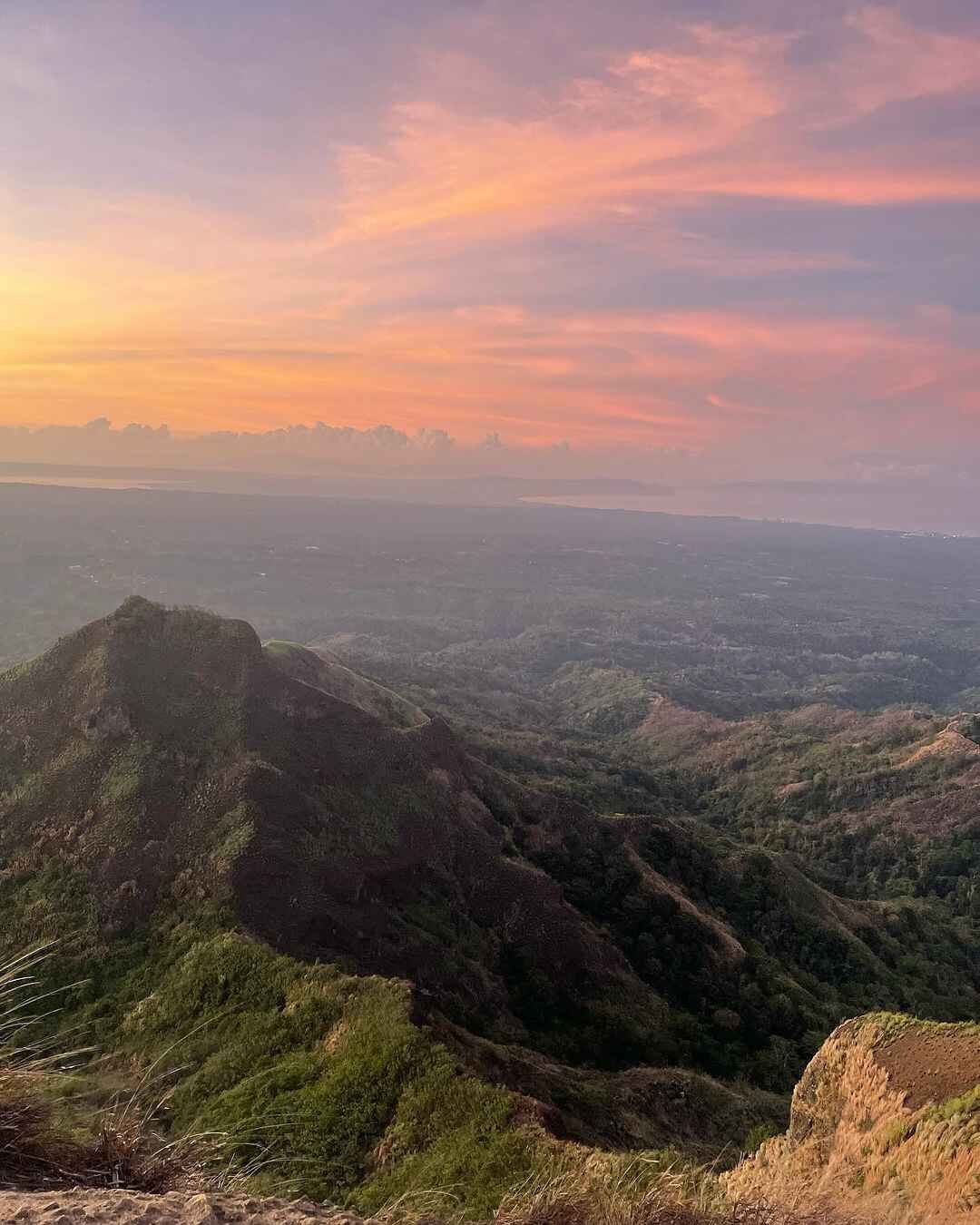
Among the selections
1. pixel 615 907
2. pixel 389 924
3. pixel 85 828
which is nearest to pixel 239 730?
pixel 85 828

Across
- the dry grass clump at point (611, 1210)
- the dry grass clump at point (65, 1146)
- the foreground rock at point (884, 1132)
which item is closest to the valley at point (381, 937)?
the dry grass clump at point (611, 1210)

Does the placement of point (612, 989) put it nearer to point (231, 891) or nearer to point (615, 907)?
point (615, 907)

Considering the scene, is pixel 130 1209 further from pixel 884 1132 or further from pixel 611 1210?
pixel 884 1132

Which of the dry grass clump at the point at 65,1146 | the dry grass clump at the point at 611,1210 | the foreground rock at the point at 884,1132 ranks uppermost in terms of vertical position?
the dry grass clump at the point at 65,1146

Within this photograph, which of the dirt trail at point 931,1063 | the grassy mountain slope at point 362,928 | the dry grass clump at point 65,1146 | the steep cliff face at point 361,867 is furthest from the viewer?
the steep cliff face at point 361,867

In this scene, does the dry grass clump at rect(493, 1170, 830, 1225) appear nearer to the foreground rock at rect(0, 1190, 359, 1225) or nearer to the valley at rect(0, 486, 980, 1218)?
the valley at rect(0, 486, 980, 1218)

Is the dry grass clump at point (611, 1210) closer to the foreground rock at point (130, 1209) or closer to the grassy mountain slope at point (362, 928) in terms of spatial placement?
the foreground rock at point (130, 1209)
